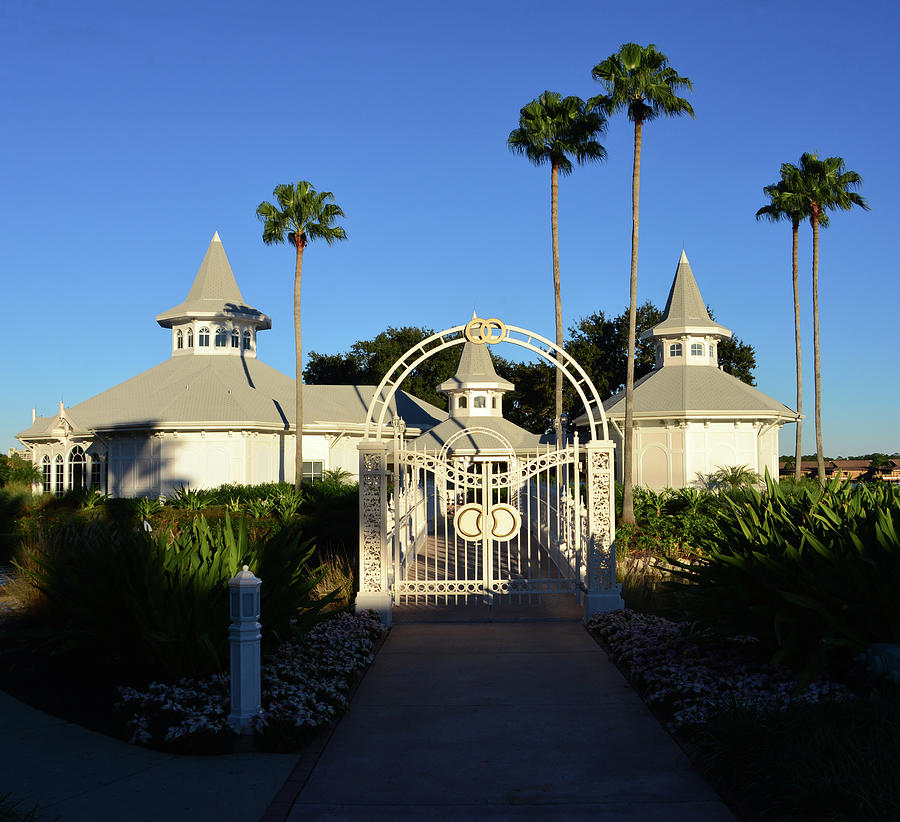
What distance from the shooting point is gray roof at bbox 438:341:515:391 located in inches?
1367

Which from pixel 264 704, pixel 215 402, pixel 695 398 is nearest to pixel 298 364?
pixel 215 402

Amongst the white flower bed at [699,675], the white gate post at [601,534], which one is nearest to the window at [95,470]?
the white gate post at [601,534]

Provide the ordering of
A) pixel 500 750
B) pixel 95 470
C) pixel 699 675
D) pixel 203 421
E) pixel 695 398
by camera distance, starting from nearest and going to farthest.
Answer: pixel 500 750, pixel 699 675, pixel 203 421, pixel 695 398, pixel 95 470

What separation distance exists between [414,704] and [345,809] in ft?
7.72

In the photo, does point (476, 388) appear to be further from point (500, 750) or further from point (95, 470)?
point (500, 750)

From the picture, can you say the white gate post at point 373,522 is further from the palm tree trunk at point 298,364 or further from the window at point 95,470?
the window at point 95,470

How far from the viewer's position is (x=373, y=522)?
11320mm

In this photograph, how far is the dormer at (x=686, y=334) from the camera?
114ft

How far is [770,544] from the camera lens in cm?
784

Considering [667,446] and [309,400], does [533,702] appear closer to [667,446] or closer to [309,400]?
[667,446]

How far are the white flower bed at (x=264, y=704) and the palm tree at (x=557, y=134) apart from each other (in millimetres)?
21139

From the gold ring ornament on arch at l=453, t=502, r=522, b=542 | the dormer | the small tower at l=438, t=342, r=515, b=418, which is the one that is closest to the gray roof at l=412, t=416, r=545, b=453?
the small tower at l=438, t=342, r=515, b=418

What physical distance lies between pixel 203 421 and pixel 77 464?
19.7 ft

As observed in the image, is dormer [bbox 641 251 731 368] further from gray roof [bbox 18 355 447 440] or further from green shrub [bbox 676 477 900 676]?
green shrub [bbox 676 477 900 676]
